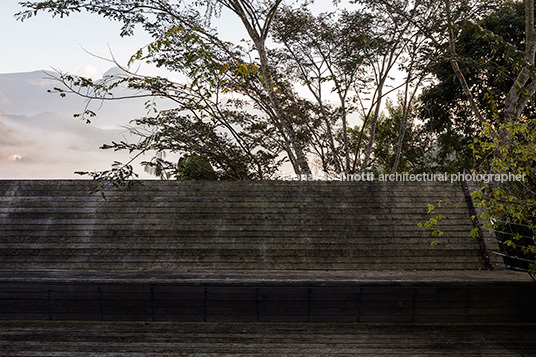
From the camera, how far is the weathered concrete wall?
22.7 ft

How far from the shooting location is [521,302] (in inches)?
238

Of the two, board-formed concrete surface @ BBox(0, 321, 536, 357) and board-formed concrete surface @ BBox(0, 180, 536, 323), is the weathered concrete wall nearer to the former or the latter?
board-formed concrete surface @ BBox(0, 180, 536, 323)

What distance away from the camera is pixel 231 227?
7.42 meters

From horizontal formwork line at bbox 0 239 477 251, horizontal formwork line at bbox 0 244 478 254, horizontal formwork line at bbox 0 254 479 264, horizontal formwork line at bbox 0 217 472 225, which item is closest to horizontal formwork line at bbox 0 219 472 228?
horizontal formwork line at bbox 0 217 472 225

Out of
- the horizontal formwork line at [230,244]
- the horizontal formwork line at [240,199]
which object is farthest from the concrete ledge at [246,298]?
the horizontal formwork line at [240,199]

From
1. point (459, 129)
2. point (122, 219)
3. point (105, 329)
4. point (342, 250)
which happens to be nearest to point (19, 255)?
point (122, 219)

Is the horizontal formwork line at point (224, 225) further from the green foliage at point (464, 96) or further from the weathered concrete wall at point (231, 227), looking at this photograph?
the green foliage at point (464, 96)

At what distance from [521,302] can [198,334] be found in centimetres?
476

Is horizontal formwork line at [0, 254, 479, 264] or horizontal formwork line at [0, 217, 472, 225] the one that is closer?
horizontal formwork line at [0, 254, 479, 264]

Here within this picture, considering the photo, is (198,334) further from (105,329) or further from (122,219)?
(122,219)

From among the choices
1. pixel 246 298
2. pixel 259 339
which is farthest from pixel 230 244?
pixel 259 339

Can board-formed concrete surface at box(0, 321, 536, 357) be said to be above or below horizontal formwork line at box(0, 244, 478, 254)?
below

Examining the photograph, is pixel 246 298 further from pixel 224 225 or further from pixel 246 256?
pixel 224 225

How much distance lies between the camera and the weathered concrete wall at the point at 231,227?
A: 22.7 ft
